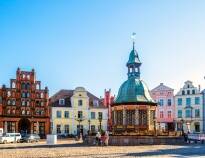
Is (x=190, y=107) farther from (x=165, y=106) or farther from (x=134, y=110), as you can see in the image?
(x=134, y=110)

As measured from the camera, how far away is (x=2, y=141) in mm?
54531

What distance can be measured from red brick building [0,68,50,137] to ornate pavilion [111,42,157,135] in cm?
2980

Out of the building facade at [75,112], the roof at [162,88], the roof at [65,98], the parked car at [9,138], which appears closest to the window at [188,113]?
the roof at [162,88]

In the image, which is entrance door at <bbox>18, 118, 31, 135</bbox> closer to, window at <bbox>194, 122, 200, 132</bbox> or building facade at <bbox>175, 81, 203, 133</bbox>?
building facade at <bbox>175, 81, 203, 133</bbox>

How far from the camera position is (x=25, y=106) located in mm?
76438

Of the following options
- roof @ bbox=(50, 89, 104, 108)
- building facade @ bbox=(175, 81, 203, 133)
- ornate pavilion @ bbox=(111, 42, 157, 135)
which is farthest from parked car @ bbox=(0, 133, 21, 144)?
building facade @ bbox=(175, 81, 203, 133)

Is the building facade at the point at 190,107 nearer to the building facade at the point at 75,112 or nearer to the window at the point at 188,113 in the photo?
the window at the point at 188,113

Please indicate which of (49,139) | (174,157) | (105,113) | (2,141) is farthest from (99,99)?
(174,157)

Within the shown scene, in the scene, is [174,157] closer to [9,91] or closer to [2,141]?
[2,141]

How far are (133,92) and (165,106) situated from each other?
3699 centimetres

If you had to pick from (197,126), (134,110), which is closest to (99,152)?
(134,110)

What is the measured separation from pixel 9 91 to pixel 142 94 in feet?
110

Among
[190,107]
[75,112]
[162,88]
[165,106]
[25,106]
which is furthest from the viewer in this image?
[162,88]

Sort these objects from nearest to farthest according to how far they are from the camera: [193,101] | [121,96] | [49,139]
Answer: [49,139] < [121,96] < [193,101]
